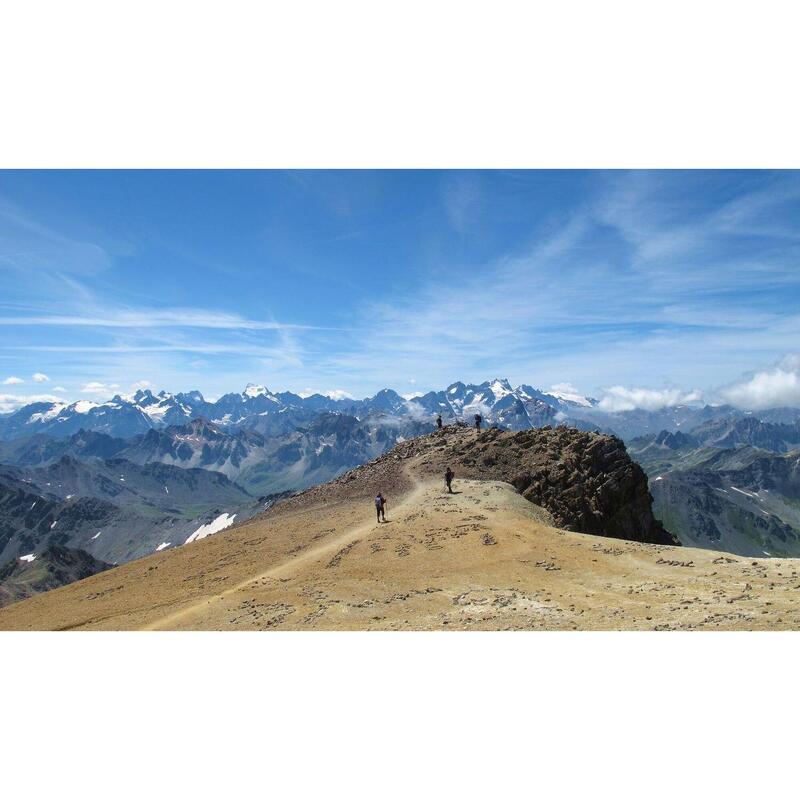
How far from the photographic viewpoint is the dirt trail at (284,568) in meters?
24.7

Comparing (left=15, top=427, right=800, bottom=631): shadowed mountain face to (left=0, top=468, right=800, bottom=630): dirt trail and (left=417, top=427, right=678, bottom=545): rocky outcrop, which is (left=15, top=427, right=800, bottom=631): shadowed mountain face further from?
(left=417, top=427, right=678, bottom=545): rocky outcrop

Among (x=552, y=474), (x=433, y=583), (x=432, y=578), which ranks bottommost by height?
(x=433, y=583)

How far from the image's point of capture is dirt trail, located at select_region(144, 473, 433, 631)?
24703 millimetres

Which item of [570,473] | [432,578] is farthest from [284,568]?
[570,473]

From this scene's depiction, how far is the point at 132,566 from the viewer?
42.1 metres

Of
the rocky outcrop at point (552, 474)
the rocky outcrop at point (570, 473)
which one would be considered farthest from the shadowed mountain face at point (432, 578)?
the rocky outcrop at point (552, 474)

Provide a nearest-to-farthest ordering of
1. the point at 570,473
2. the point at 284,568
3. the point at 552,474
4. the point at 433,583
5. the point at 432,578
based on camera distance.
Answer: the point at 433,583, the point at 432,578, the point at 284,568, the point at 552,474, the point at 570,473

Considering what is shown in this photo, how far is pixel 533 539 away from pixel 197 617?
784 inches

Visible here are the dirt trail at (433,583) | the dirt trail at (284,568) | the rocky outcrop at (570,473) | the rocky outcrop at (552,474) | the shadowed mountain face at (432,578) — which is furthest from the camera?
the rocky outcrop at (552,474)

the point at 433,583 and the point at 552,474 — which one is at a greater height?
the point at 552,474

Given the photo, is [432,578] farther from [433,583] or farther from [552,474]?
[552,474]

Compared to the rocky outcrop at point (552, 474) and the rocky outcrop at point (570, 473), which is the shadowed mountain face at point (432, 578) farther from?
the rocky outcrop at point (552, 474)

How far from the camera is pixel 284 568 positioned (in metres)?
31.5

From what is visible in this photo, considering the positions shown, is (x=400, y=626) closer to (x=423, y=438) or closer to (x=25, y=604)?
(x=25, y=604)
